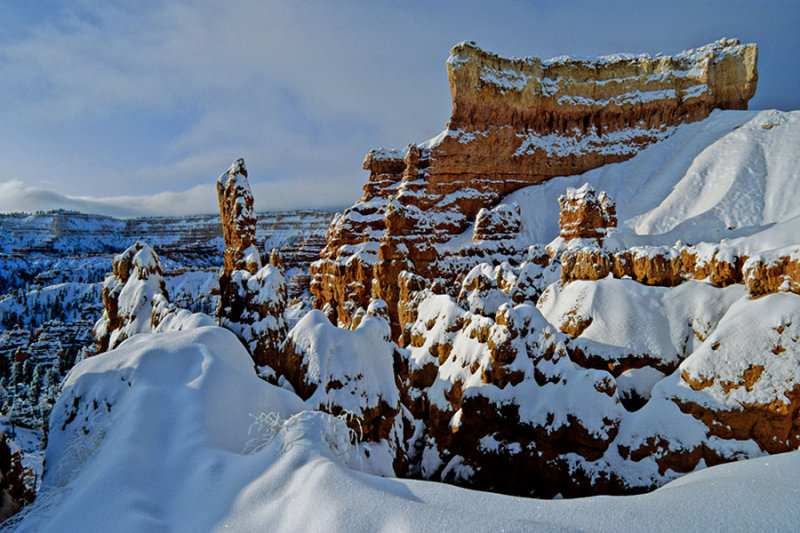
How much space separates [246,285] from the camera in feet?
39.6

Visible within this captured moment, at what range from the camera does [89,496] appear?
3.39 metres

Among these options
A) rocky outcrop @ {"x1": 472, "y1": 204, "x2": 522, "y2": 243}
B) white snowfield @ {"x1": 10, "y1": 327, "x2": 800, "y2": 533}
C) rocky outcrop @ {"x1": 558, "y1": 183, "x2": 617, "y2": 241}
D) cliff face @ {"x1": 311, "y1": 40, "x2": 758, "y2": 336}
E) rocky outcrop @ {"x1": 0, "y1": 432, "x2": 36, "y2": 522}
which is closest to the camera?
white snowfield @ {"x1": 10, "y1": 327, "x2": 800, "y2": 533}

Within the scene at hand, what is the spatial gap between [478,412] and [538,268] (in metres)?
9.49

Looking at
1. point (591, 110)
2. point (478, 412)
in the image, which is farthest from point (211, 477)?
point (591, 110)

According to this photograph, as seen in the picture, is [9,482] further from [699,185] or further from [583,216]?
[699,185]

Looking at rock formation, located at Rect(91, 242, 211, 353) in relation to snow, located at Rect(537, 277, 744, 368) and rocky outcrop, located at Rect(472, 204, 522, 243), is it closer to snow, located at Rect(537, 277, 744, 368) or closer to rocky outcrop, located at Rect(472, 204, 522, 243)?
snow, located at Rect(537, 277, 744, 368)

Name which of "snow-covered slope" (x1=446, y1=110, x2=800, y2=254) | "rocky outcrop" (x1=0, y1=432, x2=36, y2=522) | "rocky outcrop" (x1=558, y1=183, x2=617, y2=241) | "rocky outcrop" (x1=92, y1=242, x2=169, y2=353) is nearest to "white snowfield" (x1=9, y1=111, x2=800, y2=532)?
"rocky outcrop" (x1=0, y1=432, x2=36, y2=522)

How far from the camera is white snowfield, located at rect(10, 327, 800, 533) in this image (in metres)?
2.84

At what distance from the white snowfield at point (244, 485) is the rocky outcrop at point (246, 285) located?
5.82 meters

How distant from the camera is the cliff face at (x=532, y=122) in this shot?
1528 inches

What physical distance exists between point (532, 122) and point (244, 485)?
46.2 m

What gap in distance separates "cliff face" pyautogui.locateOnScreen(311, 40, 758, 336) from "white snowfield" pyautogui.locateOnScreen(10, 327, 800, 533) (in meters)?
30.7

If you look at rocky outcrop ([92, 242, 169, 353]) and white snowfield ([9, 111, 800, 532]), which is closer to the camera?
white snowfield ([9, 111, 800, 532])

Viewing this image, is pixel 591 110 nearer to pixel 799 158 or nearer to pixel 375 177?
pixel 799 158
